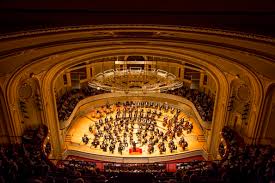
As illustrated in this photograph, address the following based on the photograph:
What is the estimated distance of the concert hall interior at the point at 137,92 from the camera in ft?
26.1

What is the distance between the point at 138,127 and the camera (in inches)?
876

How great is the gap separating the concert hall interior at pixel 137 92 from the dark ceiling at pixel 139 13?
0.03 meters

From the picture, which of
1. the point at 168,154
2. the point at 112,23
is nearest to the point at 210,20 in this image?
the point at 112,23

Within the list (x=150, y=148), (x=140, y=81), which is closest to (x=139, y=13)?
(x=140, y=81)

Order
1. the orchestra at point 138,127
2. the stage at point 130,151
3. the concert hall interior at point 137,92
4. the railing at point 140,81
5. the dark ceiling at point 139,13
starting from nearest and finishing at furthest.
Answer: the dark ceiling at point 139,13 < the concert hall interior at point 137,92 < the railing at point 140,81 < the stage at point 130,151 < the orchestra at point 138,127

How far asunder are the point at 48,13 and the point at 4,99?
7.80m

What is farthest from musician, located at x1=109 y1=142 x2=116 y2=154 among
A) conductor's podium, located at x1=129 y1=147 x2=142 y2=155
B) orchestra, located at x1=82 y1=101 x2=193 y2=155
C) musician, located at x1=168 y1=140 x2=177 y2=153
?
musician, located at x1=168 y1=140 x2=177 y2=153

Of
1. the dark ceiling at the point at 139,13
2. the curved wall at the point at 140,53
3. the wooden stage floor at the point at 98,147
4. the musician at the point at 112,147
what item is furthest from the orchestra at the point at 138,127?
the dark ceiling at the point at 139,13

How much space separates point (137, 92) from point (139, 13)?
10204mm

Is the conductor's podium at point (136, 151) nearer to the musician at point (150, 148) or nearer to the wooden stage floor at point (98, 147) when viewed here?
the wooden stage floor at point (98, 147)

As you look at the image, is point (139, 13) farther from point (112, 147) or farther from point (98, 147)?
point (98, 147)

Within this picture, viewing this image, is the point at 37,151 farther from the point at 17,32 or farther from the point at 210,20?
the point at 210,20

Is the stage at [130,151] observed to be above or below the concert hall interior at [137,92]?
below

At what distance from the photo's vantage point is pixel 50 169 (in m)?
12.9
